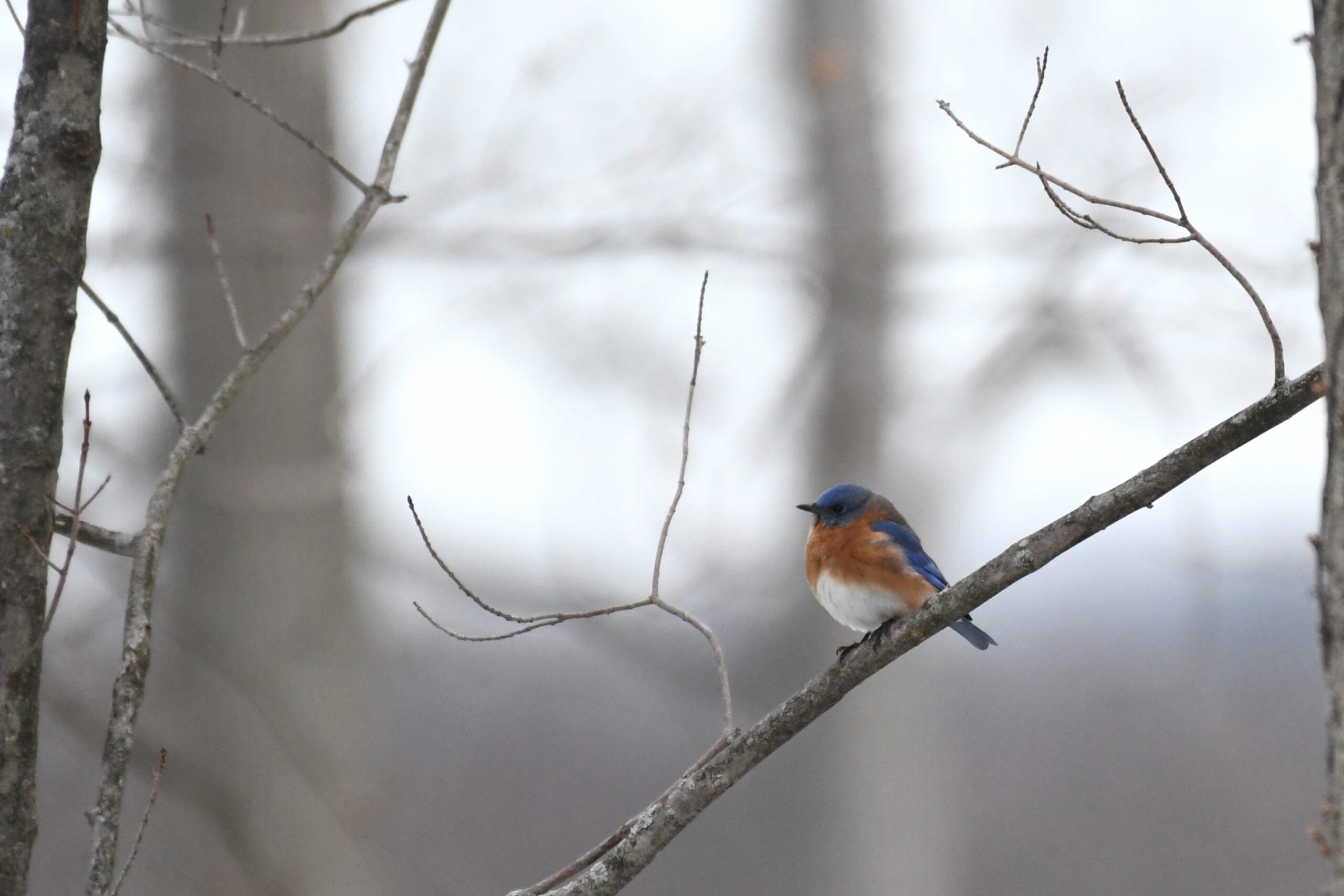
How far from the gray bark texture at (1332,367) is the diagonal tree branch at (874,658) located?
0.40 metres

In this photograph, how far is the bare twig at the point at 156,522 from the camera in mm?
1641

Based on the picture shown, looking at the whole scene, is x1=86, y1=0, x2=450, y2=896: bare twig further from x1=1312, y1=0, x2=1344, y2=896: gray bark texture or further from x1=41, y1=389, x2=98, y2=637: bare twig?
x1=1312, y1=0, x2=1344, y2=896: gray bark texture

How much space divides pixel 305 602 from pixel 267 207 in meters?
1.68

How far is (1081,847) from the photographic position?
7.81 meters

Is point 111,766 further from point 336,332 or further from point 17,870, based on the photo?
point 336,332

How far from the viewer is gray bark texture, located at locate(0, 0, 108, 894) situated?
172 centimetres

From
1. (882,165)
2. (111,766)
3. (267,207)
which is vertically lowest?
(111,766)

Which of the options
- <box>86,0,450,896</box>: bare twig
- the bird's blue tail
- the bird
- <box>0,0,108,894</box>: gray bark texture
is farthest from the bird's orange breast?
<box>0,0,108,894</box>: gray bark texture

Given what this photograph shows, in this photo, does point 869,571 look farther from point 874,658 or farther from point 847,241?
point 847,241

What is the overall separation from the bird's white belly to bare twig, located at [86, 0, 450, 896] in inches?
61.7

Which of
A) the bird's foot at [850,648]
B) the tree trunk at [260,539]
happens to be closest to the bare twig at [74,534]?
the bird's foot at [850,648]

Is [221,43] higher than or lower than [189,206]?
lower

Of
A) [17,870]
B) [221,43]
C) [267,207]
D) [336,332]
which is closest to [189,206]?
[267,207]

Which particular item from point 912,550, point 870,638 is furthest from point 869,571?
point 870,638
